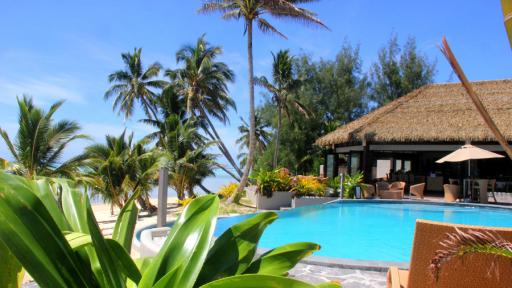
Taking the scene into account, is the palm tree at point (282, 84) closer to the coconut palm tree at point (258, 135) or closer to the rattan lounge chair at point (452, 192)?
the coconut palm tree at point (258, 135)

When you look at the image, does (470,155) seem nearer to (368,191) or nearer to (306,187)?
(368,191)

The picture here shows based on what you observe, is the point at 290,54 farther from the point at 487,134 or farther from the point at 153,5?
the point at 153,5

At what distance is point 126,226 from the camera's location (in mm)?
1289

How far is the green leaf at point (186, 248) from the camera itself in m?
0.97

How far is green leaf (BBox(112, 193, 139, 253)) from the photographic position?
4.20 ft

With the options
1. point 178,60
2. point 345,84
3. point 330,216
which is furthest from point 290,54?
point 330,216

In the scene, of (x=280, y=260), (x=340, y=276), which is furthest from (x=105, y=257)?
(x=340, y=276)

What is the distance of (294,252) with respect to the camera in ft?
3.91

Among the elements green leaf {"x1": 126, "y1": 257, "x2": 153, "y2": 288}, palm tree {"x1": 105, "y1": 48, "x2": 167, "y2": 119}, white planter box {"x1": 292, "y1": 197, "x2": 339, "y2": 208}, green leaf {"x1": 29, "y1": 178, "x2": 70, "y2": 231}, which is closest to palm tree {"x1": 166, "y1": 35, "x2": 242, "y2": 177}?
palm tree {"x1": 105, "y1": 48, "x2": 167, "y2": 119}

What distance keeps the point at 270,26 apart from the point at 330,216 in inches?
308

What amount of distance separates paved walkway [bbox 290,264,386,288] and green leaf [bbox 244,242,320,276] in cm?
284

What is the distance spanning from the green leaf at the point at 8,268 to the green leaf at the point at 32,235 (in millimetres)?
221

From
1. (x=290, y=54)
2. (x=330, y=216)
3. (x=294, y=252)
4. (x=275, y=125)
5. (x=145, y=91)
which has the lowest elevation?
(x=330, y=216)

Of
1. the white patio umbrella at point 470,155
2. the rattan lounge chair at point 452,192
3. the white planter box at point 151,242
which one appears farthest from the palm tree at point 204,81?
the white planter box at point 151,242
